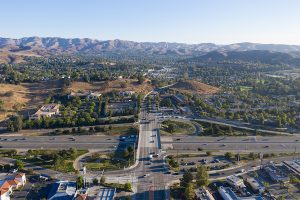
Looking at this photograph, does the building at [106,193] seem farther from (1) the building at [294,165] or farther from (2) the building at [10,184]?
(1) the building at [294,165]

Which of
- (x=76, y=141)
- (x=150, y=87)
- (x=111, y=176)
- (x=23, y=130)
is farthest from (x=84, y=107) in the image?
(x=111, y=176)

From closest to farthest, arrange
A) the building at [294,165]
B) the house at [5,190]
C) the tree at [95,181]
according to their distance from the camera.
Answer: the house at [5,190]
the tree at [95,181]
the building at [294,165]

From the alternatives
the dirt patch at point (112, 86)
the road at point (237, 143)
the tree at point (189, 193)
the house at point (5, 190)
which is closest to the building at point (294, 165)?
the road at point (237, 143)

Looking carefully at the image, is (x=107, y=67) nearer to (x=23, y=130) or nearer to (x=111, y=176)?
(x=23, y=130)

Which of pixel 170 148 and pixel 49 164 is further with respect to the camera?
pixel 170 148

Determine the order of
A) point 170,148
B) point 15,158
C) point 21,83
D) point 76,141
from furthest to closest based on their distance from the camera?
point 21,83
point 76,141
point 170,148
point 15,158

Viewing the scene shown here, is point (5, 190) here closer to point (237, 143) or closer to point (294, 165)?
point (237, 143)
